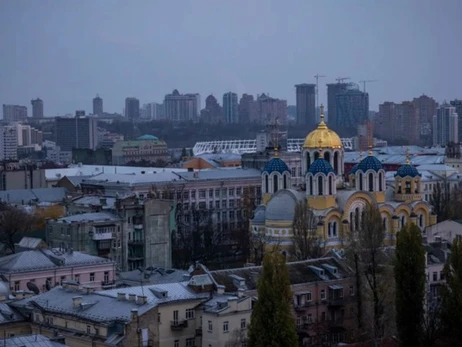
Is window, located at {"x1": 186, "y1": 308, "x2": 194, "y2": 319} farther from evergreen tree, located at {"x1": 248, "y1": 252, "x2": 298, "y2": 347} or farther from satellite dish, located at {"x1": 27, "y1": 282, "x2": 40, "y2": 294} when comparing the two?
satellite dish, located at {"x1": 27, "y1": 282, "x2": 40, "y2": 294}

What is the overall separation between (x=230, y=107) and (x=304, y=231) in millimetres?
116785

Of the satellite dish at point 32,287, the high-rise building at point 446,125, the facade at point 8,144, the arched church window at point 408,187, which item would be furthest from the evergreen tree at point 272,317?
the high-rise building at point 446,125

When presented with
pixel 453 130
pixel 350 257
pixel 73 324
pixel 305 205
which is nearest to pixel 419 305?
pixel 350 257

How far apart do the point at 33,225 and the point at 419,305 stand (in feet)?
53.0

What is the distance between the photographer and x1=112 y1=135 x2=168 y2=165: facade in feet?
256

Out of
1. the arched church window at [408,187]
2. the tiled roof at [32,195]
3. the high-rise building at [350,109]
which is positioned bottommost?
the tiled roof at [32,195]

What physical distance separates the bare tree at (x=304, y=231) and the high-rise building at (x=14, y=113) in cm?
13762

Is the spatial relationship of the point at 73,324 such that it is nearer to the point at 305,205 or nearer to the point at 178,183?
the point at 305,205

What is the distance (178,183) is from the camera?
41.1m

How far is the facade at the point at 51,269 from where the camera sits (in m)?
23.7

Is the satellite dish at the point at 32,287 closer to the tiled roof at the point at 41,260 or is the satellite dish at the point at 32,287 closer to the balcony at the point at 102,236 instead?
the tiled roof at the point at 41,260

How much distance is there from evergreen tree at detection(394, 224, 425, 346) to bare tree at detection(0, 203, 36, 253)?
12793mm

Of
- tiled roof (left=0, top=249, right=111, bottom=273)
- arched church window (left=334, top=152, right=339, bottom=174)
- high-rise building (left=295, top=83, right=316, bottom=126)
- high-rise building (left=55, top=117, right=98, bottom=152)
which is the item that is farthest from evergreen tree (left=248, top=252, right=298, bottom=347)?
high-rise building (left=295, top=83, right=316, bottom=126)

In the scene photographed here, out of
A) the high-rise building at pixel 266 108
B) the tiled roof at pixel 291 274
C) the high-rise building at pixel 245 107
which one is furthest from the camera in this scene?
the high-rise building at pixel 245 107
